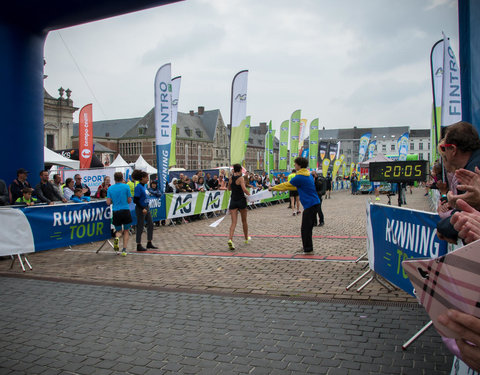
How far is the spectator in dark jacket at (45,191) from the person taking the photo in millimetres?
10414

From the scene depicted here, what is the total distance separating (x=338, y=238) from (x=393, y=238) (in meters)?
5.85

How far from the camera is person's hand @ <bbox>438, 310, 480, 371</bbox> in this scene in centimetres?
138

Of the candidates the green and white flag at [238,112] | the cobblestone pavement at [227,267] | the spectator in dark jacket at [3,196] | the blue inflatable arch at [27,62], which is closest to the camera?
the cobblestone pavement at [227,267]

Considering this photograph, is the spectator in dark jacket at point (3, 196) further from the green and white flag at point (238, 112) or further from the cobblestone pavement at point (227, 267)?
the green and white flag at point (238, 112)

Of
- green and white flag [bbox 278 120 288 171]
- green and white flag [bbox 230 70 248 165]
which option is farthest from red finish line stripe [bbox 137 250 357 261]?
green and white flag [bbox 278 120 288 171]

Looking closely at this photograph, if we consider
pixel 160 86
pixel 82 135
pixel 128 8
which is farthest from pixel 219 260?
pixel 82 135

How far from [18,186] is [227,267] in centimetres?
610

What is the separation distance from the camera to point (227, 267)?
25.4 ft

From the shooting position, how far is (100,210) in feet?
35.2

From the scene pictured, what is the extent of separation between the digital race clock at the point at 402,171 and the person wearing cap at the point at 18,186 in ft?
28.4

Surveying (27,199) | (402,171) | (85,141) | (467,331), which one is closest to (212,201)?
(27,199)

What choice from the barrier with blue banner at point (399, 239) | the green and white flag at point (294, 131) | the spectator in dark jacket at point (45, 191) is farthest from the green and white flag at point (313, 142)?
the barrier with blue banner at point (399, 239)

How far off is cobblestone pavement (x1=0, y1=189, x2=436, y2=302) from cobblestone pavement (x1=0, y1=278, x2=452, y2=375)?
1.82ft

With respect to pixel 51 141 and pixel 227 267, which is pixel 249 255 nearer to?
pixel 227 267
